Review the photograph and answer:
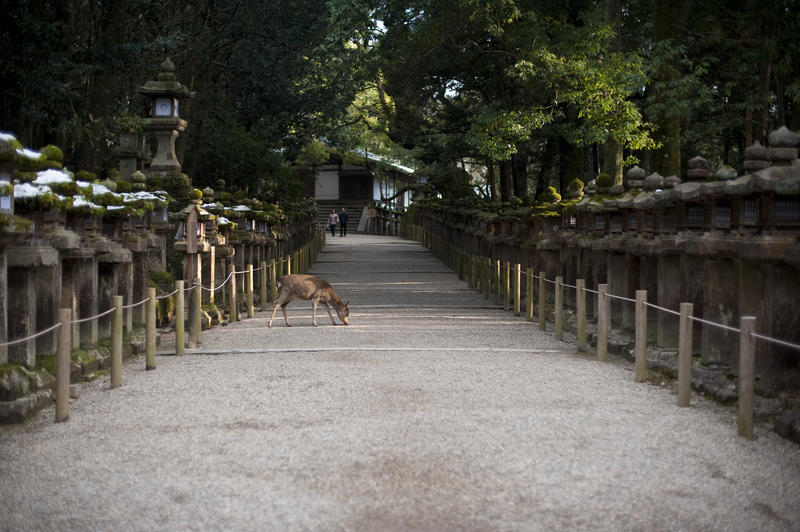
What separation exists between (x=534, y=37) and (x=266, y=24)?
923cm

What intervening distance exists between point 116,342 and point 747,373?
5.92m

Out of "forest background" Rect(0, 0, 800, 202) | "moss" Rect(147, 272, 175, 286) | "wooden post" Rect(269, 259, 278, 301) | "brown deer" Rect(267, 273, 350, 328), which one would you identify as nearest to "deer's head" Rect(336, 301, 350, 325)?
"brown deer" Rect(267, 273, 350, 328)

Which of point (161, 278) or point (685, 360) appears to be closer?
point (685, 360)

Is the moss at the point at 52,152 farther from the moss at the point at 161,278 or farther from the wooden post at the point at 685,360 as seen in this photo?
the wooden post at the point at 685,360

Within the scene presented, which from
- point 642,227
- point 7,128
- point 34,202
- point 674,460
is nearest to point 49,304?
point 34,202

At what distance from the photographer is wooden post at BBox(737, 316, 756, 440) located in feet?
24.8

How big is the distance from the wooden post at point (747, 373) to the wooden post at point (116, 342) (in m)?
5.83

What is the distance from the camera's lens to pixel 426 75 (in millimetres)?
28188

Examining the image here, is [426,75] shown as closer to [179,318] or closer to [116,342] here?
[179,318]

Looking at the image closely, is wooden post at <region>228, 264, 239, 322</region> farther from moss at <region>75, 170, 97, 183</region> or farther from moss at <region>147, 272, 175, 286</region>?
moss at <region>75, 170, 97, 183</region>

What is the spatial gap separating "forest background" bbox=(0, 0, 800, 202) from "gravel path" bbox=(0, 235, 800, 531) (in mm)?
7770

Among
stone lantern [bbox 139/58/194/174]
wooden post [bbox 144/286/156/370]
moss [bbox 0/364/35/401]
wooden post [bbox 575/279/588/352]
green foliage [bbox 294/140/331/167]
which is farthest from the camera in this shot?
green foliage [bbox 294/140/331/167]

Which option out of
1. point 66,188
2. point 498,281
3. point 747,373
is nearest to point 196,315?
point 66,188

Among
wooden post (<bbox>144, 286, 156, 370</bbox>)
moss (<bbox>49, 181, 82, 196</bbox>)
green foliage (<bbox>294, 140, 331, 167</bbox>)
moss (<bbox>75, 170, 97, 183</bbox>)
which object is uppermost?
green foliage (<bbox>294, 140, 331, 167</bbox>)
